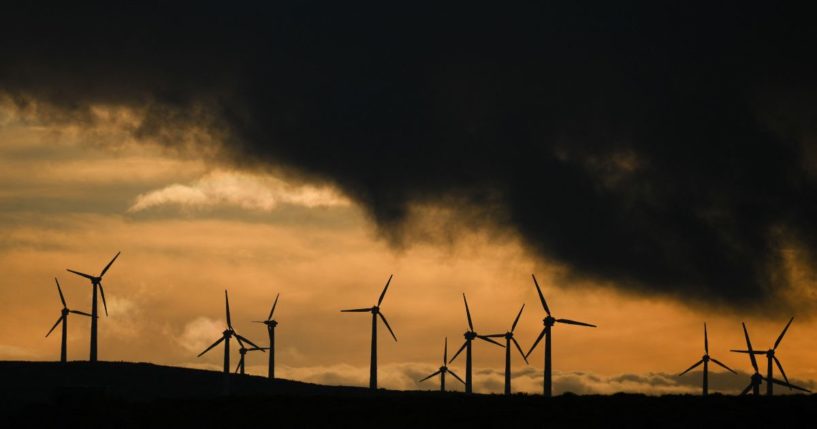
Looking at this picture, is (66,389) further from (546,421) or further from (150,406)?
(546,421)

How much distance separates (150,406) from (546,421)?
4388 centimetres

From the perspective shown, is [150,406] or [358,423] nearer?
[358,423]

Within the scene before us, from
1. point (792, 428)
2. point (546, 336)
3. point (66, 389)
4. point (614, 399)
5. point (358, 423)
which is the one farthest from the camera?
point (546, 336)

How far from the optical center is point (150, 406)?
142 meters

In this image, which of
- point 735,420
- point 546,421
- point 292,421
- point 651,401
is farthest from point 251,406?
point 735,420

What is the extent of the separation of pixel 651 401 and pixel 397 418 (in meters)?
26.3

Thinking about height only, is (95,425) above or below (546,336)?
below

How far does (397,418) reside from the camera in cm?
12925

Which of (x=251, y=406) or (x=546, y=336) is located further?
(x=546, y=336)

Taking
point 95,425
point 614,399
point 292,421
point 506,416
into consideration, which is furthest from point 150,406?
point 614,399

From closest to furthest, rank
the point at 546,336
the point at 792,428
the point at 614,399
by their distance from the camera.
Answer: the point at 792,428 → the point at 614,399 → the point at 546,336

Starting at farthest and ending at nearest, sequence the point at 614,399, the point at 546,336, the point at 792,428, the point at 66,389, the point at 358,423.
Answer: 1. the point at 546,336
2. the point at 66,389
3. the point at 614,399
4. the point at 358,423
5. the point at 792,428

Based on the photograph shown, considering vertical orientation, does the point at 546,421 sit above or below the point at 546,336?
below

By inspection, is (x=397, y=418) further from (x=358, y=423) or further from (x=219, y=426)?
(x=219, y=426)
